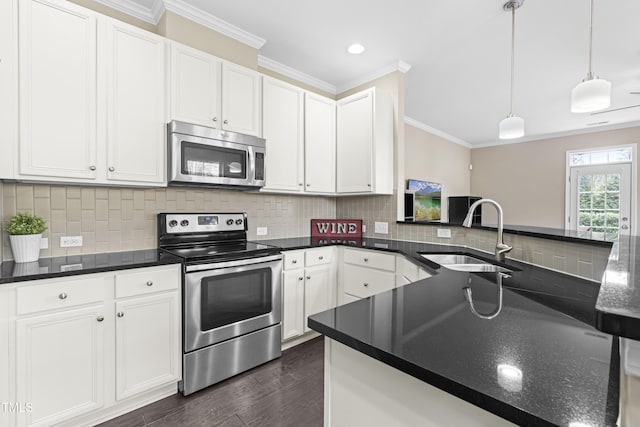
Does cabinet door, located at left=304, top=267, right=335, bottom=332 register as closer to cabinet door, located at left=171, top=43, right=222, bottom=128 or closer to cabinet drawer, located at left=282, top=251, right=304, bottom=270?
cabinet drawer, located at left=282, top=251, right=304, bottom=270

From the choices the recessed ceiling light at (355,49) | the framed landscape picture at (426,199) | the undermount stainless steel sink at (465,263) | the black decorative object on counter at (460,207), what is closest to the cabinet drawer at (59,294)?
the undermount stainless steel sink at (465,263)

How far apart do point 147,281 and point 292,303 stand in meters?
1.23

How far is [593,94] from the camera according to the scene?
1.93 m

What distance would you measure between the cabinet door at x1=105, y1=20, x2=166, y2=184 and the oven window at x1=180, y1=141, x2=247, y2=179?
6.7 inches

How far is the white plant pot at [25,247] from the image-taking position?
173 cm

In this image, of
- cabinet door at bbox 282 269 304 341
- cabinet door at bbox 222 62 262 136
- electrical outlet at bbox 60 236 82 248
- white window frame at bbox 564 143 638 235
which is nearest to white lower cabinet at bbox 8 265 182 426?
electrical outlet at bbox 60 236 82 248

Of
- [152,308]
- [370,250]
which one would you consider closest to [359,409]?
[152,308]

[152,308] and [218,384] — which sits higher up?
[152,308]

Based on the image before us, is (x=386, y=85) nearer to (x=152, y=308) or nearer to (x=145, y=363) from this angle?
(x=152, y=308)

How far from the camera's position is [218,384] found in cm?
208

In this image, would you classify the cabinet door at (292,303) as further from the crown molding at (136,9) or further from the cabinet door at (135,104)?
A: the crown molding at (136,9)

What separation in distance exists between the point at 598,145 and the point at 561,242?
5.76m

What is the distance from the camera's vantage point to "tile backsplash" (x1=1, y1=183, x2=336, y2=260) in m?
1.90

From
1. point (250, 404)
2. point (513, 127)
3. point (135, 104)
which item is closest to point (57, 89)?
point (135, 104)
